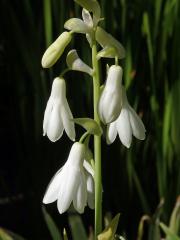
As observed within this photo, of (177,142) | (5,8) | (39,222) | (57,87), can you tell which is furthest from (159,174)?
(57,87)

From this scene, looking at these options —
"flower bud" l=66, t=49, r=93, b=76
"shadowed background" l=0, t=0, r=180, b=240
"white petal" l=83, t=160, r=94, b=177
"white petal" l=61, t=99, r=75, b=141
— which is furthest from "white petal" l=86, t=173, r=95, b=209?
"shadowed background" l=0, t=0, r=180, b=240

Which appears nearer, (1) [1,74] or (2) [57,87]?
(2) [57,87]

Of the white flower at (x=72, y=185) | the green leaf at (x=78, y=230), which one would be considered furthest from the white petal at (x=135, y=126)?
the green leaf at (x=78, y=230)

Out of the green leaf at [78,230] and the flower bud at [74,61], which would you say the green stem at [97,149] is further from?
the green leaf at [78,230]

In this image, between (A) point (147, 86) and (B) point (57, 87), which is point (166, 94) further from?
(B) point (57, 87)

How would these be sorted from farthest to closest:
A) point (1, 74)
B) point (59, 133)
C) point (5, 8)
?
point (1, 74)
point (5, 8)
point (59, 133)

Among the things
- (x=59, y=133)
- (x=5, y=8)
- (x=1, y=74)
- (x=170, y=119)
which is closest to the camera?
(x=59, y=133)

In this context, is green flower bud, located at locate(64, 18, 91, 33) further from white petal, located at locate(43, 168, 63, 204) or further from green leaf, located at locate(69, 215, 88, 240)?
green leaf, located at locate(69, 215, 88, 240)
